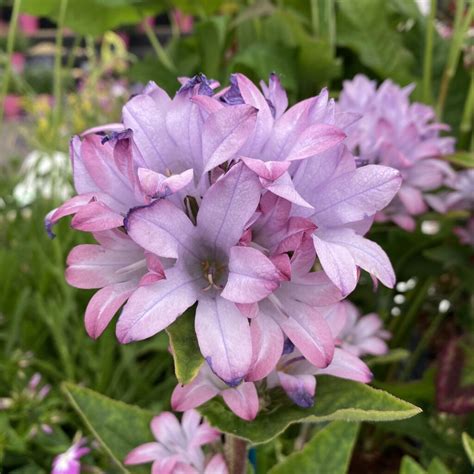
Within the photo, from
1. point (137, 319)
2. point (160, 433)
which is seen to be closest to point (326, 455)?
point (160, 433)

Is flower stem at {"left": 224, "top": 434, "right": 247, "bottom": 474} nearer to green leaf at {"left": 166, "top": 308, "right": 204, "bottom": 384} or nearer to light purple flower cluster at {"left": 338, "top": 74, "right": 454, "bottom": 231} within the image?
green leaf at {"left": 166, "top": 308, "right": 204, "bottom": 384}

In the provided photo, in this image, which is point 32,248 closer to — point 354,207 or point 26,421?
point 26,421

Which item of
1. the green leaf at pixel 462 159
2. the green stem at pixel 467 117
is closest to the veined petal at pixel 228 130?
the green leaf at pixel 462 159

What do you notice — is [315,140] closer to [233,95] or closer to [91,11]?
[233,95]

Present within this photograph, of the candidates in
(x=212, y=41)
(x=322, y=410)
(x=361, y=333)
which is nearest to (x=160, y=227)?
(x=322, y=410)

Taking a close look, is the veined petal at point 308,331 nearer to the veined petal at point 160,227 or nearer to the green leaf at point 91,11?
the veined petal at point 160,227

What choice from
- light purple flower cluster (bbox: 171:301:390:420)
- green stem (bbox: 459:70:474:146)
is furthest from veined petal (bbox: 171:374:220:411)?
green stem (bbox: 459:70:474:146)

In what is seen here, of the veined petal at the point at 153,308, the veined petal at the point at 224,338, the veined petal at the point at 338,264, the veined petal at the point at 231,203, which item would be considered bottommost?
the veined petal at the point at 224,338
